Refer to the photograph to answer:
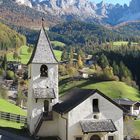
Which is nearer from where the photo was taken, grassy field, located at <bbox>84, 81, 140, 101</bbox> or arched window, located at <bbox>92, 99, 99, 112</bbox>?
arched window, located at <bbox>92, 99, 99, 112</bbox>

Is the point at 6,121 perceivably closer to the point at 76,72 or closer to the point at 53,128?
the point at 53,128

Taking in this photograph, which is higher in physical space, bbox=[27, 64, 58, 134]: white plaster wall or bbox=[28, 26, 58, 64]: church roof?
bbox=[28, 26, 58, 64]: church roof

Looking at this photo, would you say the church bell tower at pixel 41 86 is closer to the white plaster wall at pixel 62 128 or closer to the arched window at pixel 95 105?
the white plaster wall at pixel 62 128

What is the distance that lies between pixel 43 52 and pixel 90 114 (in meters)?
8.74

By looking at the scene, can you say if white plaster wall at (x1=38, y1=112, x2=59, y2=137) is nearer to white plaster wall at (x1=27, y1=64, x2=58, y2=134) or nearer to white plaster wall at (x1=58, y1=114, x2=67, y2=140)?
white plaster wall at (x1=58, y1=114, x2=67, y2=140)

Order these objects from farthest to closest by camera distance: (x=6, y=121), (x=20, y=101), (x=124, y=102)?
(x=124, y=102)
(x=20, y=101)
(x=6, y=121)

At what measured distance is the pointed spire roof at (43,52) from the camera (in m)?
41.4

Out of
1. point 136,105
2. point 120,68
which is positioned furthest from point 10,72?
point 136,105

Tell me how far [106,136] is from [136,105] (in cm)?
8219

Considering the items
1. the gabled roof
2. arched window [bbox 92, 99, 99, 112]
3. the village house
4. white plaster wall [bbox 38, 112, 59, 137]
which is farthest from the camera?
the village house

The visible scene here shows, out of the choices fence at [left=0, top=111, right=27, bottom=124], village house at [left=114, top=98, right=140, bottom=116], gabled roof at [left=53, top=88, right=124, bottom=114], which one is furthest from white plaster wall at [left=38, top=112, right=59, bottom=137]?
village house at [left=114, top=98, right=140, bottom=116]

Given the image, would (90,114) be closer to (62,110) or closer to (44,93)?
(62,110)

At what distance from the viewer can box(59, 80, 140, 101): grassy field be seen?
130875 mm

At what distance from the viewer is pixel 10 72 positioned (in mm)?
171625
